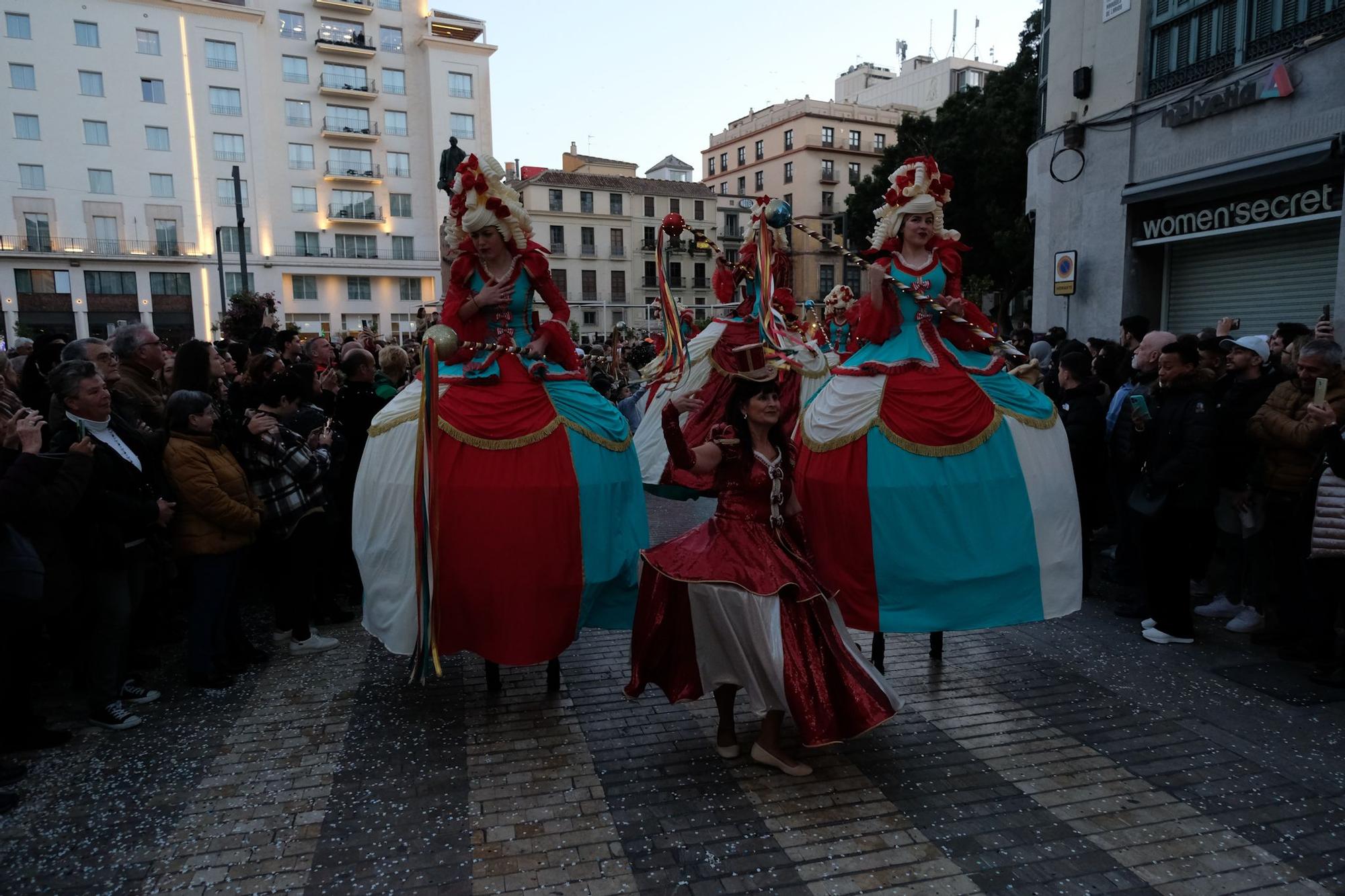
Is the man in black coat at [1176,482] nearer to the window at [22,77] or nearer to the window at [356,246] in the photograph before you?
the window at [356,246]

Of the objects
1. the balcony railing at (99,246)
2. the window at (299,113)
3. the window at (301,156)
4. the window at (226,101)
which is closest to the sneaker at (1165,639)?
the balcony railing at (99,246)

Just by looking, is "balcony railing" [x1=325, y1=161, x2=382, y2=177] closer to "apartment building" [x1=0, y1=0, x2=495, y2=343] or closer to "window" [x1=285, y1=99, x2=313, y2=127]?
"apartment building" [x1=0, y1=0, x2=495, y2=343]

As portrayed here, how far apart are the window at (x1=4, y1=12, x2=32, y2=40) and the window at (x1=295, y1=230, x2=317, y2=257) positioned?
12.8 metres

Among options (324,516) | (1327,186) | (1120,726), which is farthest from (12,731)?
(1327,186)

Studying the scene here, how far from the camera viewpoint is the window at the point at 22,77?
118 ft

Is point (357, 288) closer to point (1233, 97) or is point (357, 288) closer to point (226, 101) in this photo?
point (226, 101)

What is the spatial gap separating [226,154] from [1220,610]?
44573 mm

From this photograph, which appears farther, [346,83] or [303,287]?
[346,83]

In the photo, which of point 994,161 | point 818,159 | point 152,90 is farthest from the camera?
point 818,159

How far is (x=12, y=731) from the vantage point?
405cm

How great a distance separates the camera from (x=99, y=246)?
37.9 meters

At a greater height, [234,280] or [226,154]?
[226,154]

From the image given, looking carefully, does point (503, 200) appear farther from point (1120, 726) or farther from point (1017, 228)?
point (1017, 228)

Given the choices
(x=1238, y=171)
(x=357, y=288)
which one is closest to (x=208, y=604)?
(x=1238, y=171)
